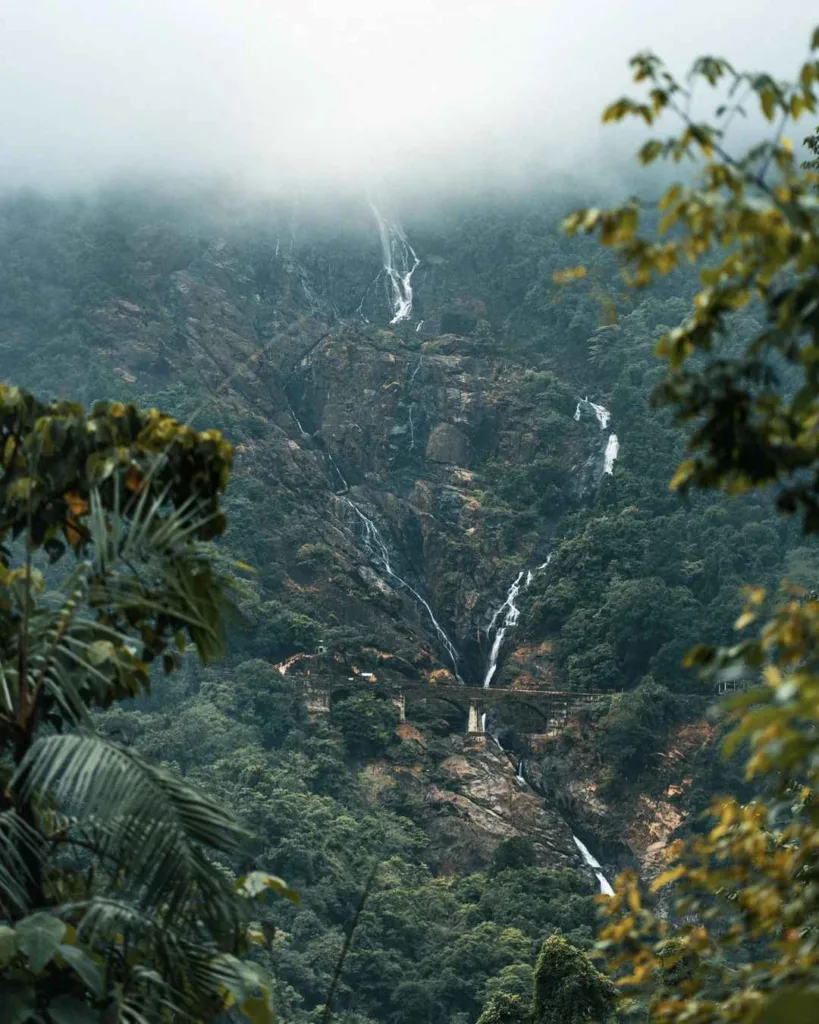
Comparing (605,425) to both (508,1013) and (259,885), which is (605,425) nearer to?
(508,1013)

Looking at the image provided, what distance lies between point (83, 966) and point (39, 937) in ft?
0.39

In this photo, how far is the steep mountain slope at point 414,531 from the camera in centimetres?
3703

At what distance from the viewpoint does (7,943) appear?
322 cm

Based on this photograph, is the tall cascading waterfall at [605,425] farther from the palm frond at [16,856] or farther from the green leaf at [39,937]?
the green leaf at [39,937]

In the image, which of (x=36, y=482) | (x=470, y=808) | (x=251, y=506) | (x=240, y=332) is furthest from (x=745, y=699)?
(x=240, y=332)

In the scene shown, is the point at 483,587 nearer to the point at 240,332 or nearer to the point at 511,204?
the point at 240,332

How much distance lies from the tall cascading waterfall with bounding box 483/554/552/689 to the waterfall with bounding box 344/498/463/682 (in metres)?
1.08

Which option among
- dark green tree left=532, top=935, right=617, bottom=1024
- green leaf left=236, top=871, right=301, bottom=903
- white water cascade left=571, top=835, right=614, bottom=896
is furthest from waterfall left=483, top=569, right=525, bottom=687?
green leaf left=236, top=871, right=301, bottom=903

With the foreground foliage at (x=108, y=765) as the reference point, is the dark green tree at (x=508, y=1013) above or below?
below

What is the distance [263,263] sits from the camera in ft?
213

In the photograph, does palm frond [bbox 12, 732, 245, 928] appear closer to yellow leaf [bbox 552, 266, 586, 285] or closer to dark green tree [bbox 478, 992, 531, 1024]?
yellow leaf [bbox 552, 266, 586, 285]

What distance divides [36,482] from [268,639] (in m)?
38.7

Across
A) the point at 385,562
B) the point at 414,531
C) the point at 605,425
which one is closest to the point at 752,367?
the point at 385,562

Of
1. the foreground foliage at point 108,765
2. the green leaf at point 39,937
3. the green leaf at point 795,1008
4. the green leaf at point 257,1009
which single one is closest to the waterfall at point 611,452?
the foreground foliage at point 108,765
